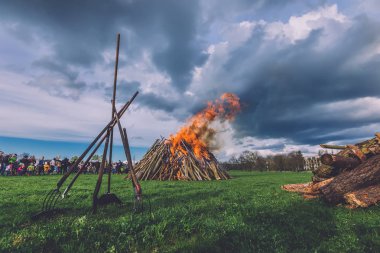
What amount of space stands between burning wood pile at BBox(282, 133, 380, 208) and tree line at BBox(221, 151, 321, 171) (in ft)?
164

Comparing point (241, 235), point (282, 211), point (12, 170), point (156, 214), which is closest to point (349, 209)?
point (282, 211)

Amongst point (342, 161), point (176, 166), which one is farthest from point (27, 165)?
point (342, 161)

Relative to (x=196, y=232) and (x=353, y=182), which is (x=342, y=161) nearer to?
(x=353, y=182)

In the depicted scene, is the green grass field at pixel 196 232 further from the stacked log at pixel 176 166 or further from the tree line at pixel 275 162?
the tree line at pixel 275 162

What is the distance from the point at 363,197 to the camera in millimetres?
7090

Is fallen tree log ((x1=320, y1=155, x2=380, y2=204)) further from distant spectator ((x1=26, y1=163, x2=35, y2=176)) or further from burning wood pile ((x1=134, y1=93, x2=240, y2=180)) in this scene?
distant spectator ((x1=26, y1=163, x2=35, y2=176))

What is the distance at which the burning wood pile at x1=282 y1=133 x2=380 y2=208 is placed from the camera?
7.16m

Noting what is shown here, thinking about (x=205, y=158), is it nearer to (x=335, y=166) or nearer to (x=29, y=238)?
(x=335, y=166)

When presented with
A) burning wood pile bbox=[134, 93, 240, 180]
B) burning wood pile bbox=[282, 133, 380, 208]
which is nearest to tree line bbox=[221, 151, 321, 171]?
burning wood pile bbox=[134, 93, 240, 180]

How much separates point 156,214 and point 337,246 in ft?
12.5

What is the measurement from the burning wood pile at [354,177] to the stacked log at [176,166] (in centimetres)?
1286

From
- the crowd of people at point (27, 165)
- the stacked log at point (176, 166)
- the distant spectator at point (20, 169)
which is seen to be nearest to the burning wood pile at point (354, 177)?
the stacked log at point (176, 166)

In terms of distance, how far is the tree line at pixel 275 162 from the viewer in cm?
5981

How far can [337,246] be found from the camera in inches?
168
